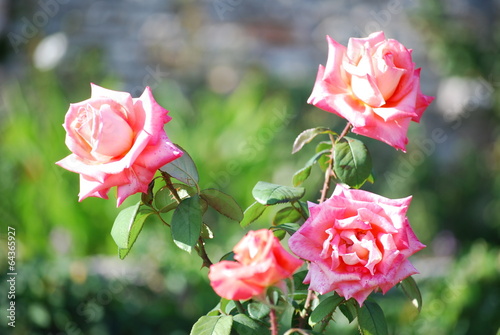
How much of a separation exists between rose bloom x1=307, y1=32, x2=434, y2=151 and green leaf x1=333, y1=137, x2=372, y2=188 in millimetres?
63

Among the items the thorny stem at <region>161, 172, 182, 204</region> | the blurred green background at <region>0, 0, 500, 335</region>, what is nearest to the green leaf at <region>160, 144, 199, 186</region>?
the thorny stem at <region>161, 172, 182, 204</region>

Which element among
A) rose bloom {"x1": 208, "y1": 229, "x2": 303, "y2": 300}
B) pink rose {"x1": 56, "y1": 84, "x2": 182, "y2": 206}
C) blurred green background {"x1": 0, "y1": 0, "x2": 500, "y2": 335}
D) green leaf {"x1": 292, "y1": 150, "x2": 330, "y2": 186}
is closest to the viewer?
rose bloom {"x1": 208, "y1": 229, "x2": 303, "y2": 300}

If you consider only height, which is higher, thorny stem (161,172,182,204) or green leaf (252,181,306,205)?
thorny stem (161,172,182,204)

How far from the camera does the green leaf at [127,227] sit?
93cm

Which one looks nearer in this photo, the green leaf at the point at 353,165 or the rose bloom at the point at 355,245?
the rose bloom at the point at 355,245

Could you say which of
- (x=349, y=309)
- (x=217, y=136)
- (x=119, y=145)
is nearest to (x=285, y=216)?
(x=349, y=309)

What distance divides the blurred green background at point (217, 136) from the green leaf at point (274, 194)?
1190 mm

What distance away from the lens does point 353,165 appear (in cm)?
96

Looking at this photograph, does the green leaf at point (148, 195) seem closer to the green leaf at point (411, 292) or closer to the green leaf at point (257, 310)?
the green leaf at point (257, 310)

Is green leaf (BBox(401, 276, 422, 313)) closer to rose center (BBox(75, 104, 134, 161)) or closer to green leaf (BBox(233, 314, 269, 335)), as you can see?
green leaf (BBox(233, 314, 269, 335))

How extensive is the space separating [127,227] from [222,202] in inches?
5.2

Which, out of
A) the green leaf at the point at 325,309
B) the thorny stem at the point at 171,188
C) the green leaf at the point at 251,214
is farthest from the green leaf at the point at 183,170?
the green leaf at the point at 325,309

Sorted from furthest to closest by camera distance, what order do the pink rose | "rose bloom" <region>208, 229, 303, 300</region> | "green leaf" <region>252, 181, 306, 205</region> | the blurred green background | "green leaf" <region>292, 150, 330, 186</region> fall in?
the blurred green background
"green leaf" <region>292, 150, 330, 186</region>
"green leaf" <region>252, 181, 306, 205</region>
the pink rose
"rose bloom" <region>208, 229, 303, 300</region>

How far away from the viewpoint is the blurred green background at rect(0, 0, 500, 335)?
218 centimetres
